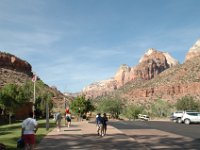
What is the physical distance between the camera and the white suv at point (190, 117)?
45447 mm

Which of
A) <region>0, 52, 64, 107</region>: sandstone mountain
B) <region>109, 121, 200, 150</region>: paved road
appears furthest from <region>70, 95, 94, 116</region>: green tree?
<region>0, 52, 64, 107</region>: sandstone mountain

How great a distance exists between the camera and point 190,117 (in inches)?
1801

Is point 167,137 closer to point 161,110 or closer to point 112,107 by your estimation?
point 112,107

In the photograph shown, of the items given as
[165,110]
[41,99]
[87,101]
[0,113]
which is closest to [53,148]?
[0,113]

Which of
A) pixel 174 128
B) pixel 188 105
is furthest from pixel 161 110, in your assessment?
pixel 174 128

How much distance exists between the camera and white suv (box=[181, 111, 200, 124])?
149 ft

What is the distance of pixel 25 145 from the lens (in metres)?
12.8

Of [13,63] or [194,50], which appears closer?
[13,63]

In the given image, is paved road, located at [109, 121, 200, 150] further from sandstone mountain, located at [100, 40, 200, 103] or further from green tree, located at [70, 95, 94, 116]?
sandstone mountain, located at [100, 40, 200, 103]

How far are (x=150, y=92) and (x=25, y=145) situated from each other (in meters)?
110

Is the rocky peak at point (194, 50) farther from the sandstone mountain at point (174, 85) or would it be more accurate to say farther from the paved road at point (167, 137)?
the paved road at point (167, 137)

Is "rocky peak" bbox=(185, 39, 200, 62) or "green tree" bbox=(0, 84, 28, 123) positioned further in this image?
"rocky peak" bbox=(185, 39, 200, 62)

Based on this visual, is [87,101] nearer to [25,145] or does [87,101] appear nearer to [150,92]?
[25,145]

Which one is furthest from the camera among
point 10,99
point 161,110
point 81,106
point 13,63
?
point 13,63
